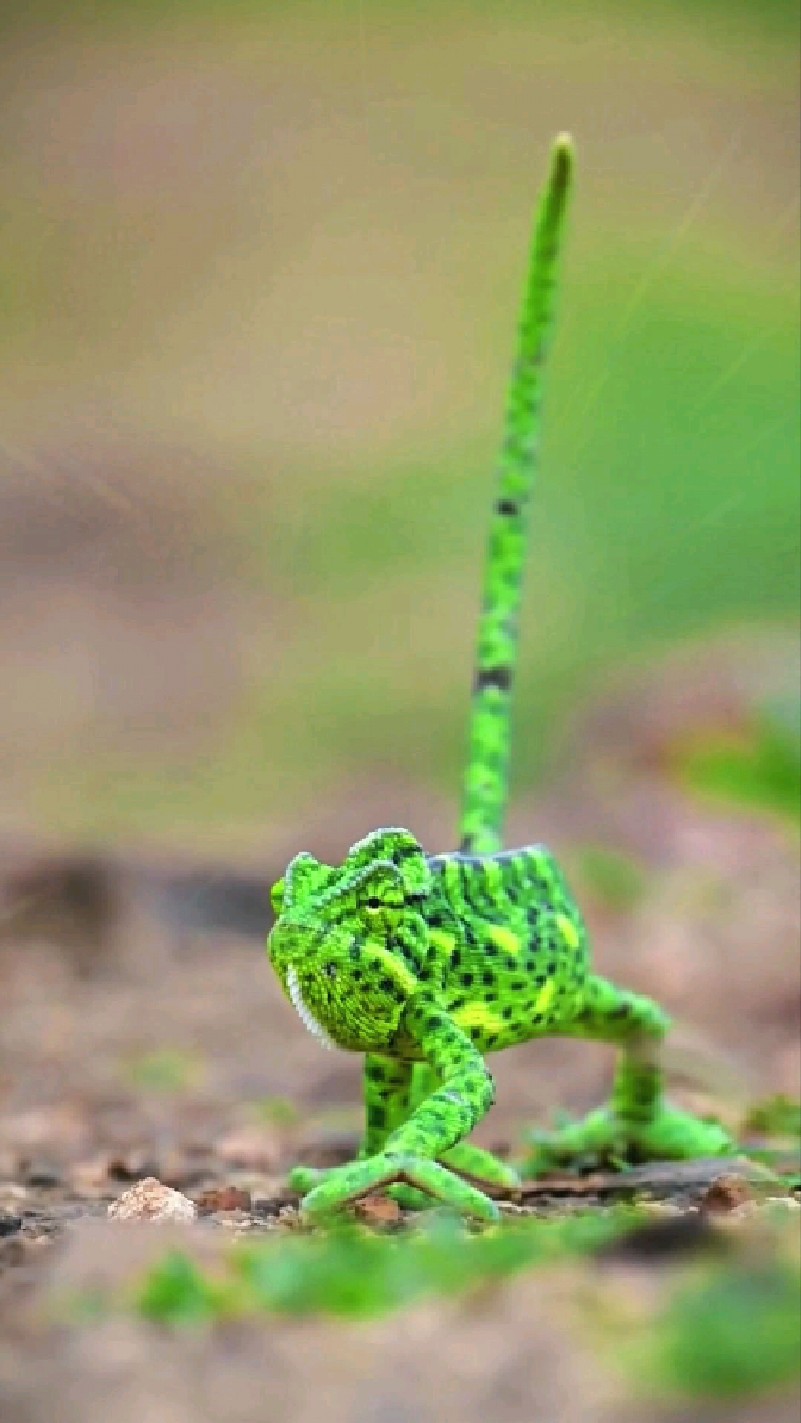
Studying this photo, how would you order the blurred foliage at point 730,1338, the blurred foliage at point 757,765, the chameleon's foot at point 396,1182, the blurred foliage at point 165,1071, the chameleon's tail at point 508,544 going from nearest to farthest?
the blurred foliage at point 730,1338 < the chameleon's foot at point 396,1182 < the chameleon's tail at point 508,544 < the blurred foliage at point 165,1071 < the blurred foliage at point 757,765

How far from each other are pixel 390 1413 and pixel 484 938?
148 centimetres

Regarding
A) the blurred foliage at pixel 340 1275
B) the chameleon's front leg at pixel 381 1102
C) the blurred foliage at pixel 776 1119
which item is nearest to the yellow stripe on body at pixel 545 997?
the chameleon's front leg at pixel 381 1102

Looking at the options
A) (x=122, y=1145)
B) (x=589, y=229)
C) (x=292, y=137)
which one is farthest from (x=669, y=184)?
(x=122, y=1145)

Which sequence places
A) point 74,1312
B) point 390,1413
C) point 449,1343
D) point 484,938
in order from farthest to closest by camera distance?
point 484,938 < point 74,1312 < point 449,1343 < point 390,1413

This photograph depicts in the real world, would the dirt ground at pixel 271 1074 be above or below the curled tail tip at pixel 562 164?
below

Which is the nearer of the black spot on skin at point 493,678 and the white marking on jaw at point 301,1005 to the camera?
the white marking on jaw at point 301,1005

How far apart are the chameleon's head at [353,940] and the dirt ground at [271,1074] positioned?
0.29m

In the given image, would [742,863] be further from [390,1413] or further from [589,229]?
[589,229]

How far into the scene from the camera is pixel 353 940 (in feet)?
9.80

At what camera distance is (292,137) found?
23.3 metres

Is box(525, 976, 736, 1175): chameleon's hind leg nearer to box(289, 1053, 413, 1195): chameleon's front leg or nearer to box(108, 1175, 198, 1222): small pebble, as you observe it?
box(289, 1053, 413, 1195): chameleon's front leg

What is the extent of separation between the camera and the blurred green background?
13.3 m

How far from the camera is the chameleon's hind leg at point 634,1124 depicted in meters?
3.75

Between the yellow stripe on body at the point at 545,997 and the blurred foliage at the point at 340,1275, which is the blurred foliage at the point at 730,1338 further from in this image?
the yellow stripe on body at the point at 545,997
